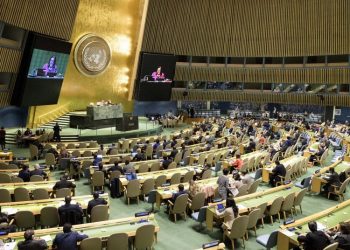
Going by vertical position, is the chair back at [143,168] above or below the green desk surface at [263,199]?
above

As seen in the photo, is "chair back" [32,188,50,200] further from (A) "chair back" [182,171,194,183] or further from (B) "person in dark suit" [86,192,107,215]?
(A) "chair back" [182,171,194,183]

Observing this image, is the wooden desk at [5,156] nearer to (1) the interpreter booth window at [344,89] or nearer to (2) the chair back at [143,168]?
(2) the chair back at [143,168]

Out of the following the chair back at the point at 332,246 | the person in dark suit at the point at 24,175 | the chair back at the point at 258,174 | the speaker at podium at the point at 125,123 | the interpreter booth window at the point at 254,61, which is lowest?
the chair back at the point at 332,246

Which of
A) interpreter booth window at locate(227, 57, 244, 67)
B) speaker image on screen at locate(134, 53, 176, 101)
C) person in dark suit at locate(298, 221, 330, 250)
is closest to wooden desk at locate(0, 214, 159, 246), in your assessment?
person in dark suit at locate(298, 221, 330, 250)

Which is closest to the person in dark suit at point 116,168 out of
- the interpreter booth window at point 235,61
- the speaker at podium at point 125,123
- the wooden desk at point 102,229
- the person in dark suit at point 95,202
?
the person in dark suit at point 95,202

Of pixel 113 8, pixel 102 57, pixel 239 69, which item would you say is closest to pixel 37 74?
pixel 102 57

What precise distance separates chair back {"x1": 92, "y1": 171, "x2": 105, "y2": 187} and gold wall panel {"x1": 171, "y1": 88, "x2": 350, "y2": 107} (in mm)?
21211

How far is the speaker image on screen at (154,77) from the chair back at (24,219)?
19865 millimetres

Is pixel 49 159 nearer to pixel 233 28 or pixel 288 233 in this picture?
pixel 288 233

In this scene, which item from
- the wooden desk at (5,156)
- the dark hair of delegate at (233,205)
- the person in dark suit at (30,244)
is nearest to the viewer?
the person in dark suit at (30,244)

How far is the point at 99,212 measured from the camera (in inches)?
309

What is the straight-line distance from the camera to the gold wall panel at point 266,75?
27.5 metres

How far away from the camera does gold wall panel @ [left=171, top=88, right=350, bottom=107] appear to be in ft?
94.1

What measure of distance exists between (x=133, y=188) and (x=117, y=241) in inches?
157
